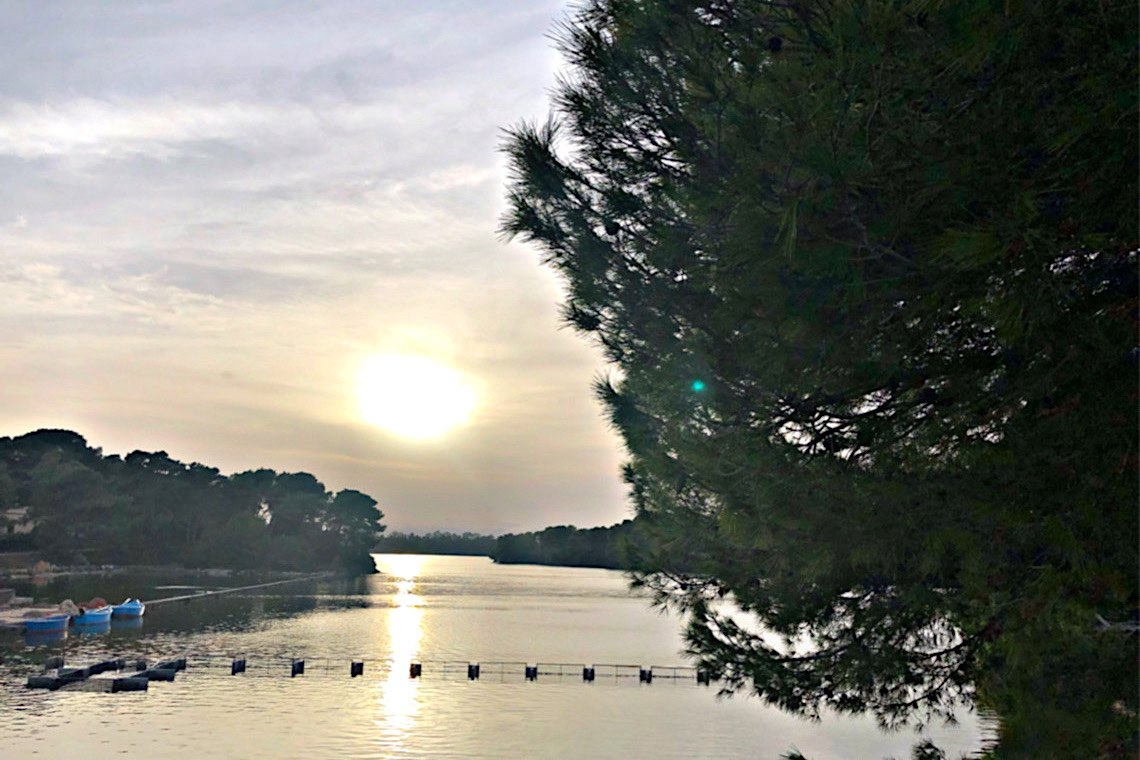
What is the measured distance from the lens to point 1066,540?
6156 mm

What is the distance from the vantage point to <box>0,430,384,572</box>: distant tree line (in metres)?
147

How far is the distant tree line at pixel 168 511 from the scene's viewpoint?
146875mm

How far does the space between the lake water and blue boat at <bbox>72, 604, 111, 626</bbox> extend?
1.62 m

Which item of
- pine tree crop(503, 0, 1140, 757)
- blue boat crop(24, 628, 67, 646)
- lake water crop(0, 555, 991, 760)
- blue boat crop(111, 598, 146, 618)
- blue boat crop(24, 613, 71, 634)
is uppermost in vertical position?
pine tree crop(503, 0, 1140, 757)

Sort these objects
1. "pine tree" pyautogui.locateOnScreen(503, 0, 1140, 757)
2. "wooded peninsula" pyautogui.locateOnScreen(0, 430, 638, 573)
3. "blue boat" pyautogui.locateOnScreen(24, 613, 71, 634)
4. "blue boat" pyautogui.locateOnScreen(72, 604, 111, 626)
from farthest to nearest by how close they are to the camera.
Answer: "wooded peninsula" pyautogui.locateOnScreen(0, 430, 638, 573), "blue boat" pyautogui.locateOnScreen(72, 604, 111, 626), "blue boat" pyautogui.locateOnScreen(24, 613, 71, 634), "pine tree" pyautogui.locateOnScreen(503, 0, 1140, 757)

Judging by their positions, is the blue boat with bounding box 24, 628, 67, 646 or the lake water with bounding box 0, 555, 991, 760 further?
the blue boat with bounding box 24, 628, 67, 646

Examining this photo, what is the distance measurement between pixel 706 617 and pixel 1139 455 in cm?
652

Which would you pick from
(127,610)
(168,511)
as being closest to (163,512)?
(168,511)

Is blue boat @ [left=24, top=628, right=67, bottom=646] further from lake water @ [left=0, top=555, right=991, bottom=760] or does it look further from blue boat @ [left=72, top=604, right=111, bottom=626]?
blue boat @ [left=72, top=604, right=111, bottom=626]

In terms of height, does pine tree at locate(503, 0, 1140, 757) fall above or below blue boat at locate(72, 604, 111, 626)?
above

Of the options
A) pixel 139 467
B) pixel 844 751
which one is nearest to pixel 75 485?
pixel 139 467

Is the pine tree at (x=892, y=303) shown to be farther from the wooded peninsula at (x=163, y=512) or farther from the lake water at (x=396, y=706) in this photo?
the wooded peninsula at (x=163, y=512)

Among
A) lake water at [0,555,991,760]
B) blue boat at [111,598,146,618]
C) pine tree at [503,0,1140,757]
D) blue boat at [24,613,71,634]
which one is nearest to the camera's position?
pine tree at [503,0,1140,757]

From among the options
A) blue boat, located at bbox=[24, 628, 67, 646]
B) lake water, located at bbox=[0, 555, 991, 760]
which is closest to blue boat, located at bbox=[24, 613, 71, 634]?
blue boat, located at bbox=[24, 628, 67, 646]
